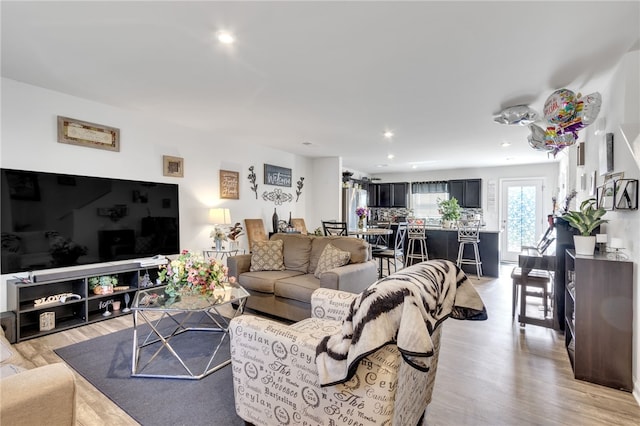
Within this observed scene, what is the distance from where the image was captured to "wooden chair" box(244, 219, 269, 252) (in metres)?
5.53

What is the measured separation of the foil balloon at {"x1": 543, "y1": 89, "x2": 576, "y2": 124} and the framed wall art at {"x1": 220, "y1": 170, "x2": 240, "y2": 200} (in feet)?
14.0

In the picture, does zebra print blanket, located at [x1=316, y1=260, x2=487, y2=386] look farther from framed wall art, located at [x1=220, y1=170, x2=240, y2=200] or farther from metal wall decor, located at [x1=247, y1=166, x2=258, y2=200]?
metal wall decor, located at [x1=247, y1=166, x2=258, y2=200]

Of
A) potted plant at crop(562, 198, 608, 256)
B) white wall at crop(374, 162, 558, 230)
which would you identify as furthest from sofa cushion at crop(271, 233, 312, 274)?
white wall at crop(374, 162, 558, 230)

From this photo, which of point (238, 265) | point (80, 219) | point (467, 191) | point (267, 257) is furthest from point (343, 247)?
point (467, 191)

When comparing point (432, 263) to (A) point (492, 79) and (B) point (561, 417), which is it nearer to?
(B) point (561, 417)

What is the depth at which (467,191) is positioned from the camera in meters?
8.57

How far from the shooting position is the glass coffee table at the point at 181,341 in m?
2.39

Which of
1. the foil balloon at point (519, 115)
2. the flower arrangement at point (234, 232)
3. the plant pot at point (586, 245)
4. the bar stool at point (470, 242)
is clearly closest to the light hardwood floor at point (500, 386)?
the plant pot at point (586, 245)

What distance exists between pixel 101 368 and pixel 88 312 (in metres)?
1.31

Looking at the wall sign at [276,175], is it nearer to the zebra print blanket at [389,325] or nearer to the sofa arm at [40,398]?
the zebra print blanket at [389,325]

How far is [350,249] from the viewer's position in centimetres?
370

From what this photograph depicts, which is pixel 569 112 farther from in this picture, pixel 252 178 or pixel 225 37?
pixel 252 178

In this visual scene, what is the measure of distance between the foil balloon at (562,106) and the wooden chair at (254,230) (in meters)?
4.35

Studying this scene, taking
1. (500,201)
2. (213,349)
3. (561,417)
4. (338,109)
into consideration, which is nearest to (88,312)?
(213,349)
